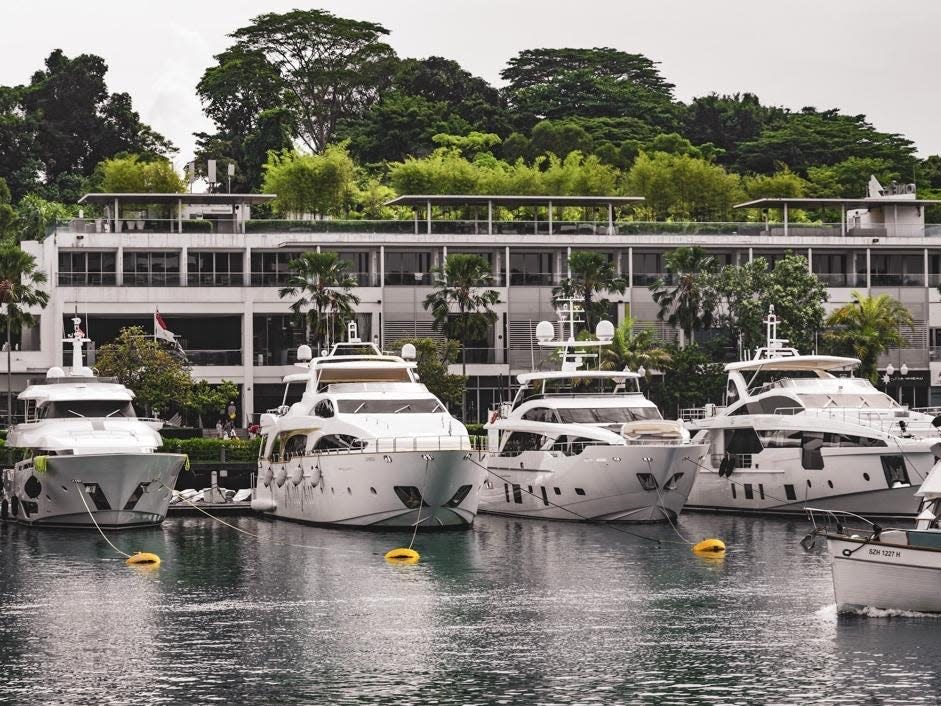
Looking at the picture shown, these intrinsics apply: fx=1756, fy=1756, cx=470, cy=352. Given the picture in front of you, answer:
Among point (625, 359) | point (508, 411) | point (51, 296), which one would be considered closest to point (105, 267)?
point (51, 296)

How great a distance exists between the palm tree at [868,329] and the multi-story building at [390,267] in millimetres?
2974

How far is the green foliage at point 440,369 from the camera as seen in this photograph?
91.6 meters

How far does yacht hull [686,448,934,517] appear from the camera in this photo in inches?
2421

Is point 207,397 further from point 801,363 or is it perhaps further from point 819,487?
point 819,487

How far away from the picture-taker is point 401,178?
424 feet

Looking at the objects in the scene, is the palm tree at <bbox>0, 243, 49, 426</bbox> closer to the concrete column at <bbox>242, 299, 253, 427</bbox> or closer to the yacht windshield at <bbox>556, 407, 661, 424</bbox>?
the concrete column at <bbox>242, 299, 253, 427</bbox>

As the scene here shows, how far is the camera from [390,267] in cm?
10312

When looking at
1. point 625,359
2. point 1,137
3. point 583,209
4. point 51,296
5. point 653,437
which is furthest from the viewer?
point 1,137

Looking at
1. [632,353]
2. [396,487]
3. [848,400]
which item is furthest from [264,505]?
[632,353]

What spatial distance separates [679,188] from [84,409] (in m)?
73.8

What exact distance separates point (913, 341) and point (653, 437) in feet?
162

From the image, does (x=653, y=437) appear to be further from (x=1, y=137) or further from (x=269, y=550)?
(x=1, y=137)

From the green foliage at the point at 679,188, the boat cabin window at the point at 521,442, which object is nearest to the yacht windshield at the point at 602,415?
the boat cabin window at the point at 521,442

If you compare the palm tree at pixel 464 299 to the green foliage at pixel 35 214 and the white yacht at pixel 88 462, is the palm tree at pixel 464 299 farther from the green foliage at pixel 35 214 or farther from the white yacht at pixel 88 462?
the green foliage at pixel 35 214
